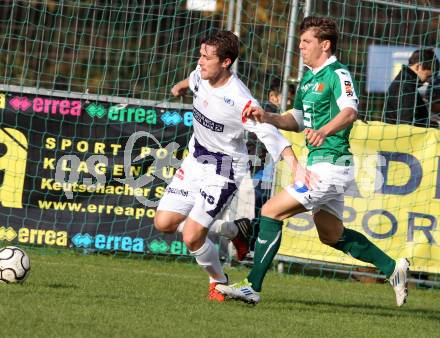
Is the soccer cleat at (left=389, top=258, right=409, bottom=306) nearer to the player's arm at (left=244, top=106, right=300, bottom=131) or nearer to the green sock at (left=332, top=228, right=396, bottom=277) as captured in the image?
the green sock at (left=332, top=228, right=396, bottom=277)

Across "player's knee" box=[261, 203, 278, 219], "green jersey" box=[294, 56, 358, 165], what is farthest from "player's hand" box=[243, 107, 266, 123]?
"player's knee" box=[261, 203, 278, 219]

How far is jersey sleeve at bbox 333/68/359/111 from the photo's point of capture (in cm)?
693

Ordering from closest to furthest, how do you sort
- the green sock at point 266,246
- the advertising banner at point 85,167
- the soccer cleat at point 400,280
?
the green sock at point 266,246 → the soccer cleat at point 400,280 → the advertising banner at point 85,167

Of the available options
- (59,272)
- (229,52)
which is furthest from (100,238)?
(229,52)

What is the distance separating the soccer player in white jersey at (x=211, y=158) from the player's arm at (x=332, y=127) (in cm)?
82

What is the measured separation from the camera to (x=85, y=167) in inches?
404

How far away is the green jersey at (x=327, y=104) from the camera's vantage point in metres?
7.13

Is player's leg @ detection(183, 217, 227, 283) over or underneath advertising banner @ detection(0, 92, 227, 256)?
underneath

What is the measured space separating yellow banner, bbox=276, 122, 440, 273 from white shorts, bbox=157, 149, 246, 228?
2.50 m

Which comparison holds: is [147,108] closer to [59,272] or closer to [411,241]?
[59,272]

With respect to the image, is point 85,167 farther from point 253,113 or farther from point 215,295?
point 253,113

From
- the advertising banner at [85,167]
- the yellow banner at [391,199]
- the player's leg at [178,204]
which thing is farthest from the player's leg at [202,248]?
the advertising banner at [85,167]

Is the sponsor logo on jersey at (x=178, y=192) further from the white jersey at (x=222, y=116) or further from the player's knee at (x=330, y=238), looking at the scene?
the player's knee at (x=330, y=238)

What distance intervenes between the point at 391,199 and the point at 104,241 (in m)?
2.88
